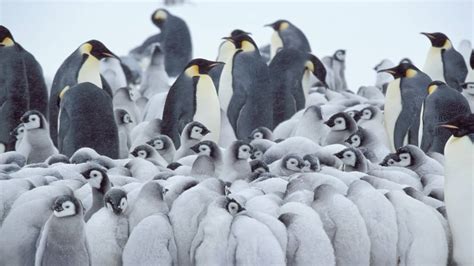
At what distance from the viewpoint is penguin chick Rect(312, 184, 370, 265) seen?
147 inches

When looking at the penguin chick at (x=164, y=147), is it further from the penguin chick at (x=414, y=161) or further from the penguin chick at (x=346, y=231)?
the penguin chick at (x=346, y=231)

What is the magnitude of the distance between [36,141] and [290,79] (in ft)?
8.50

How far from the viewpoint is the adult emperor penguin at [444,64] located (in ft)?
24.2

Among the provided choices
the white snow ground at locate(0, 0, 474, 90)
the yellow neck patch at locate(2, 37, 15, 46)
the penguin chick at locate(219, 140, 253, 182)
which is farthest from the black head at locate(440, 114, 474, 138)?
the white snow ground at locate(0, 0, 474, 90)

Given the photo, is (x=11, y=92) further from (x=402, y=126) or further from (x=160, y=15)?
(x=160, y=15)

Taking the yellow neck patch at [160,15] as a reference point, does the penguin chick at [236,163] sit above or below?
above

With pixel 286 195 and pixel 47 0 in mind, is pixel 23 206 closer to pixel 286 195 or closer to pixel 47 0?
pixel 286 195

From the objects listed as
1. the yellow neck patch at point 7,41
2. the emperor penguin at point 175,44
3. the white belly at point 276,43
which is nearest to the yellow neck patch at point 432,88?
the yellow neck patch at point 7,41

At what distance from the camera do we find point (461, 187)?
3902 millimetres

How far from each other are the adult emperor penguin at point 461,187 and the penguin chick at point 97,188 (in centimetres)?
145

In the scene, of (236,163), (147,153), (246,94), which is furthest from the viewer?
(246,94)

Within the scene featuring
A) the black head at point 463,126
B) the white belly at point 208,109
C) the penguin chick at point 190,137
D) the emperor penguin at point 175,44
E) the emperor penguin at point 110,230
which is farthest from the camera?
the emperor penguin at point 175,44

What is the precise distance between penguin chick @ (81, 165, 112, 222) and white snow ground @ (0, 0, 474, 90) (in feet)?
27.1

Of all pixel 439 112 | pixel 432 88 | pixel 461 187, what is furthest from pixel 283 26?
pixel 461 187
